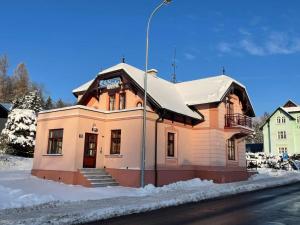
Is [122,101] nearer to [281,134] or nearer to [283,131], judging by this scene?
[283,131]

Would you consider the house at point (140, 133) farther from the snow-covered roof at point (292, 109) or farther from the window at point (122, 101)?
the snow-covered roof at point (292, 109)

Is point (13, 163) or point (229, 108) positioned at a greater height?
point (229, 108)

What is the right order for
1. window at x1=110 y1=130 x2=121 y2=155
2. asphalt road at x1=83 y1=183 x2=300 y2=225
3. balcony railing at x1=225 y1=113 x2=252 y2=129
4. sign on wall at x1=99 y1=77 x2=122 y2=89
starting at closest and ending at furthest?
asphalt road at x1=83 y1=183 x2=300 y2=225
window at x1=110 y1=130 x2=121 y2=155
sign on wall at x1=99 y1=77 x2=122 y2=89
balcony railing at x1=225 y1=113 x2=252 y2=129

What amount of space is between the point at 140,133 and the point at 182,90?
31.7ft

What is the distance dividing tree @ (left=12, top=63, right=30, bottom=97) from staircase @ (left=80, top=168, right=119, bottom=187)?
2073 inches

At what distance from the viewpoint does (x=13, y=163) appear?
101 ft

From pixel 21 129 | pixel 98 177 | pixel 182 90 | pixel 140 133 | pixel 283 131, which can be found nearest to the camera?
pixel 98 177

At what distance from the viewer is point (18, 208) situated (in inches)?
483

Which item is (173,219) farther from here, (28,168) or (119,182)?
(28,168)

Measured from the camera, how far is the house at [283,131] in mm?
59656

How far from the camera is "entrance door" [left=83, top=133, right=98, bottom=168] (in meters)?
21.6

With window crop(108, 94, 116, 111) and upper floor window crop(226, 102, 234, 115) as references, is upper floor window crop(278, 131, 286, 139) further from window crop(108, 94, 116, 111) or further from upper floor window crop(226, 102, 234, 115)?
window crop(108, 94, 116, 111)

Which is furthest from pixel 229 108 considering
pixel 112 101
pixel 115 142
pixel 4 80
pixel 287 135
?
pixel 4 80

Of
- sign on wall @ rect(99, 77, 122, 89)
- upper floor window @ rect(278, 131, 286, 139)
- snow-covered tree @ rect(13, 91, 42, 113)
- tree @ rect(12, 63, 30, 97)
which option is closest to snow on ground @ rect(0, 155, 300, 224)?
sign on wall @ rect(99, 77, 122, 89)
